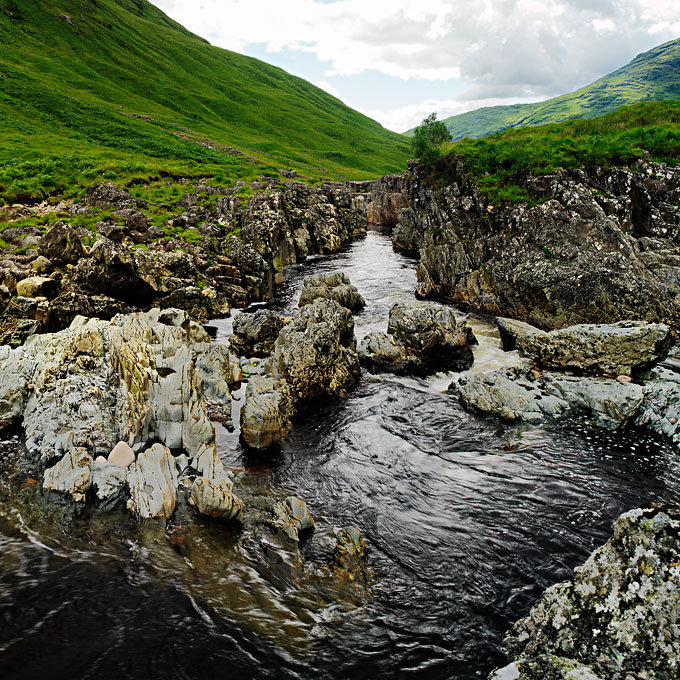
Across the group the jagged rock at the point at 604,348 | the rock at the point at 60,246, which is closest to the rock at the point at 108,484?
the jagged rock at the point at 604,348

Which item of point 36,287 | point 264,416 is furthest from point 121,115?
point 264,416

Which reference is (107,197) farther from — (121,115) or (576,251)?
(121,115)

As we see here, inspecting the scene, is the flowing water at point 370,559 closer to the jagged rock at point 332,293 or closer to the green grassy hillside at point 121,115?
the jagged rock at point 332,293

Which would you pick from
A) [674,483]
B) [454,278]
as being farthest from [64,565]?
[454,278]

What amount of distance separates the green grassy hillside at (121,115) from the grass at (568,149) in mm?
47731

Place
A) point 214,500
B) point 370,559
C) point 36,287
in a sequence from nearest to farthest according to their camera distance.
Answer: point 370,559 < point 214,500 < point 36,287

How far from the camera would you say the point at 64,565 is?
391 inches

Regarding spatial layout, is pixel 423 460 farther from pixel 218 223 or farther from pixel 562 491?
pixel 218 223

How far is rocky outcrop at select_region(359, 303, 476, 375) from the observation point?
80.1 feet

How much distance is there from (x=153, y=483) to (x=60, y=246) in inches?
1021

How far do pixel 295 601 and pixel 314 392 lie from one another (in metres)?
11.6

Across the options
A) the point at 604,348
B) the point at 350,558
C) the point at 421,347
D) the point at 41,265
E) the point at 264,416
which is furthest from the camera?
the point at 41,265

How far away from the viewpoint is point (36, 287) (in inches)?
991

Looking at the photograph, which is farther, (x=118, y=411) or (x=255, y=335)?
(x=255, y=335)
